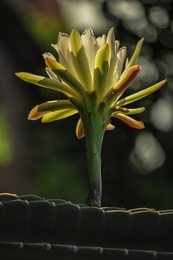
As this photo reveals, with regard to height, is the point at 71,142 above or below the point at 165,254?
above

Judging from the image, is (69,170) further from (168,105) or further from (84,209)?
(84,209)

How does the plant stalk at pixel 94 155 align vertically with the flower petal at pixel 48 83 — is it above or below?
below

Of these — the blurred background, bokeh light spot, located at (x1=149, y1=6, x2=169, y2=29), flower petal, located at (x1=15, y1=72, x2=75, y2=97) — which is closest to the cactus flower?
flower petal, located at (x1=15, y1=72, x2=75, y2=97)

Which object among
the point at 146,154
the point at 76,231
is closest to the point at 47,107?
the point at 76,231

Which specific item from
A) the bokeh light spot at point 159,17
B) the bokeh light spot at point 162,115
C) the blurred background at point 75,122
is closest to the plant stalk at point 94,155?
the blurred background at point 75,122

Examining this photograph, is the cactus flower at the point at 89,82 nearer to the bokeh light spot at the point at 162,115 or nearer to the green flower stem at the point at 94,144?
the green flower stem at the point at 94,144

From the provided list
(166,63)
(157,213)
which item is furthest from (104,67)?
(166,63)

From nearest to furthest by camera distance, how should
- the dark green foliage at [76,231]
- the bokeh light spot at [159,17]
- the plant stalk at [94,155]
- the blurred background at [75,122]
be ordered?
the dark green foliage at [76,231] → the plant stalk at [94,155] → the blurred background at [75,122] → the bokeh light spot at [159,17]
